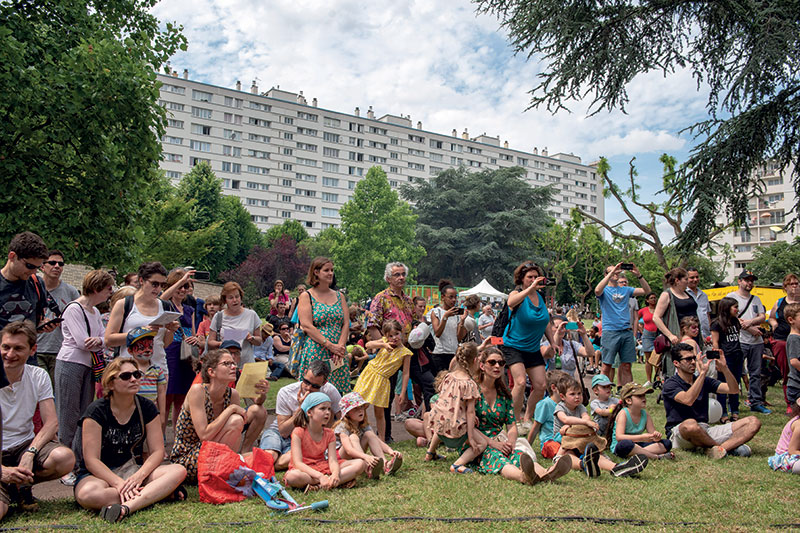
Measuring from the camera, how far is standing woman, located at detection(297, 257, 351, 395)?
5992 mm

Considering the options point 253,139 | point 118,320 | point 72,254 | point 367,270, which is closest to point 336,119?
point 253,139

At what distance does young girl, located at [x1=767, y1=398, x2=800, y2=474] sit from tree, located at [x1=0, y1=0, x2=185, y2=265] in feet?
35.4

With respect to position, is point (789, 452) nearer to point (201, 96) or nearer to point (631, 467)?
point (631, 467)

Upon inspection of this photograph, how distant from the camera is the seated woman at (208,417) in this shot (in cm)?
477

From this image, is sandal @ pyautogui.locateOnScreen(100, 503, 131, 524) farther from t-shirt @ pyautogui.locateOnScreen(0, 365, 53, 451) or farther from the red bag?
t-shirt @ pyautogui.locateOnScreen(0, 365, 53, 451)

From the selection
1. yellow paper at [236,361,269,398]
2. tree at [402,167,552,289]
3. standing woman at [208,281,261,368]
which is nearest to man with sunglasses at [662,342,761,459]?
yellow paper at [236,361,269,398]

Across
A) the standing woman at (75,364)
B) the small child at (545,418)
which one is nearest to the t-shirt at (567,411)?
the small child at (545,418)

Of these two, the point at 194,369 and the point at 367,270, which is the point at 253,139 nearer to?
the point at 367,270

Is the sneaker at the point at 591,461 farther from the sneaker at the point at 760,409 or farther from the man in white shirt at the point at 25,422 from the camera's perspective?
the sneaker at the point at 760,409

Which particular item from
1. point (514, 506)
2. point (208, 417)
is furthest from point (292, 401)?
point (514, 506)

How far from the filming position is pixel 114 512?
385 centimetres

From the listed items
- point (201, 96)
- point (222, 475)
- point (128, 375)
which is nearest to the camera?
point (128, 375)

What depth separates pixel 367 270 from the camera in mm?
55031

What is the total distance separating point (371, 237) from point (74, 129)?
45566mm
